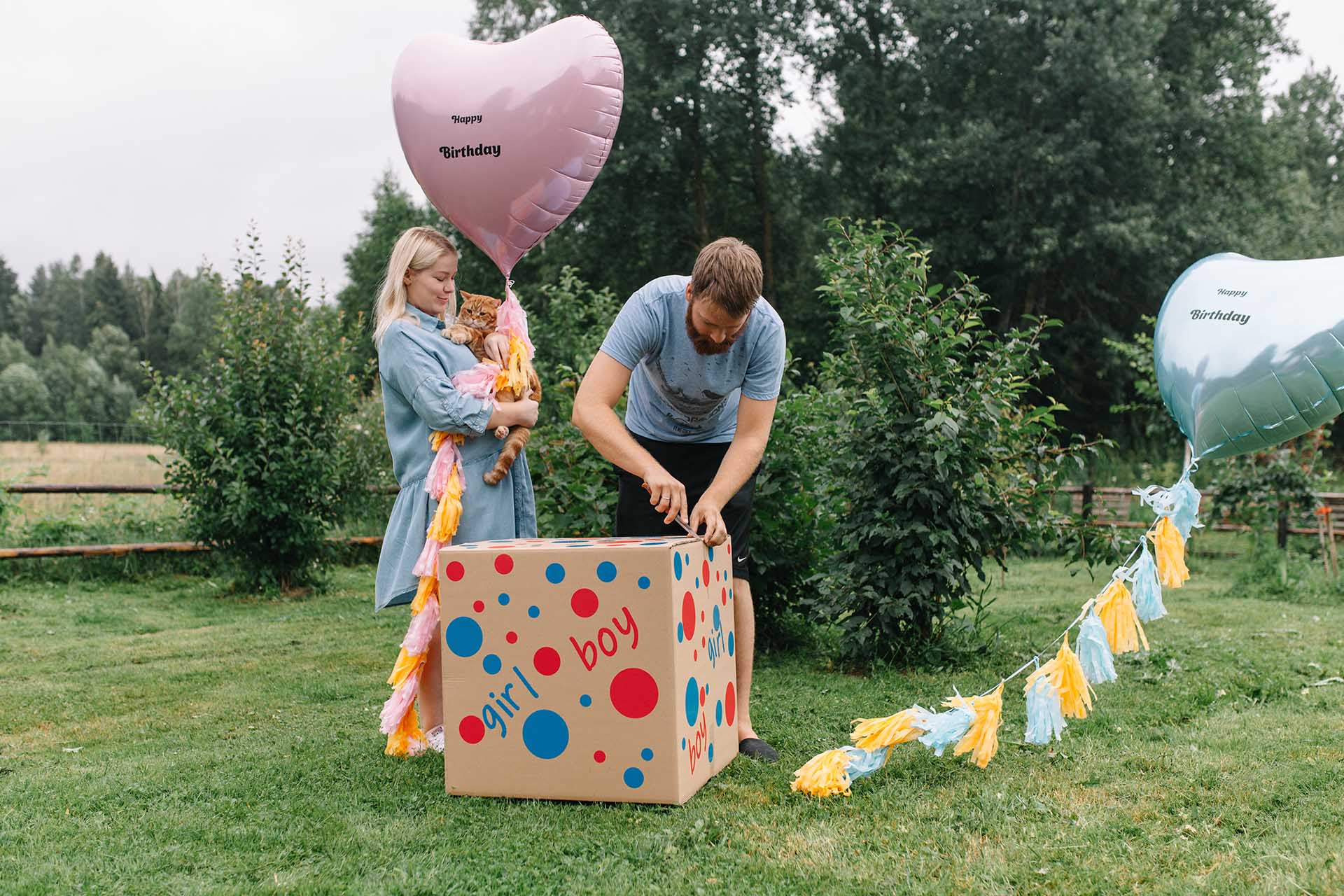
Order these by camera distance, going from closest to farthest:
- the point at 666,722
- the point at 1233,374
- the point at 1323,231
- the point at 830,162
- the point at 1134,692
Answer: the point at 666,722
the point at 1233,374
the point at 1134,692
the point at 830,162
the point at 1323,231

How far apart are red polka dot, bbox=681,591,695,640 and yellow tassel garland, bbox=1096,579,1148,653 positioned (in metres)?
1.10

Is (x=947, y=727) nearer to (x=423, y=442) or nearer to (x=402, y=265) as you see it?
(x=423, y=442)

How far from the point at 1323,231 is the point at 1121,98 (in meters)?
13.5

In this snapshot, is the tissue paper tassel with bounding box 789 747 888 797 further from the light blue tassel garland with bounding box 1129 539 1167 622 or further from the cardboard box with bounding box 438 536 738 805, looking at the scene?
the light blue tassel garland with bounding box 1129 539 1167 622

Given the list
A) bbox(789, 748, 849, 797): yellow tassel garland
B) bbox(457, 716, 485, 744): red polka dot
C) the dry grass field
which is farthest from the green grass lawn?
the dry grass field

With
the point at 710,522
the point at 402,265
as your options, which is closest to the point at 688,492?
the point at 710,522

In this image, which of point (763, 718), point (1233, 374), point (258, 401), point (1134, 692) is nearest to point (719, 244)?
point (1233, 374)

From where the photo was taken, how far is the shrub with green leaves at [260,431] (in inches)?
297

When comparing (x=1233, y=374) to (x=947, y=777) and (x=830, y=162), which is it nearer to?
(x=947, y=777)

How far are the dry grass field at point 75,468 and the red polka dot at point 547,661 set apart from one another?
20.4ft

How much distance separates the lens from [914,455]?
441 centimetres

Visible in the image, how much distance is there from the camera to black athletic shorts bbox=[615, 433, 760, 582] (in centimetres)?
335

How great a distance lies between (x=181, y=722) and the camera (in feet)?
12.4

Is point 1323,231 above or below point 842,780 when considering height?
above
